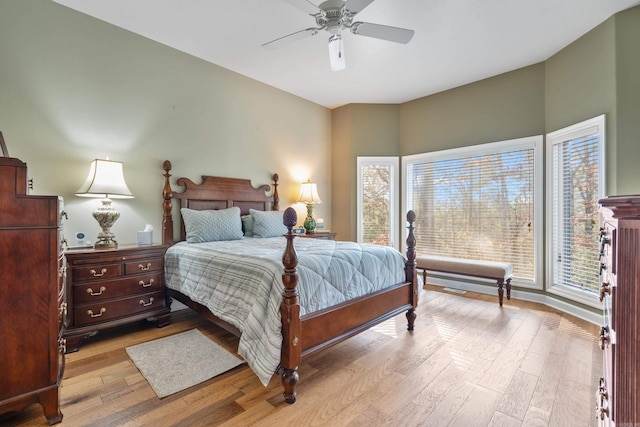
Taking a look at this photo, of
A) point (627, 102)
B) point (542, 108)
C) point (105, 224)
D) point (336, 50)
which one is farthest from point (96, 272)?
point (542, 108)

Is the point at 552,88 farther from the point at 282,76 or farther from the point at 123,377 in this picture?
the point at 123,377

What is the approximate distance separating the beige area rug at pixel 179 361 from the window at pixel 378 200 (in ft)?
10.6

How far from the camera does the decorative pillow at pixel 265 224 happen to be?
3.76 m

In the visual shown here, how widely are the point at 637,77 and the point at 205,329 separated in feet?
15.3

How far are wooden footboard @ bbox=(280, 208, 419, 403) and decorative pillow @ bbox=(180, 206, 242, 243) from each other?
69.3 inches

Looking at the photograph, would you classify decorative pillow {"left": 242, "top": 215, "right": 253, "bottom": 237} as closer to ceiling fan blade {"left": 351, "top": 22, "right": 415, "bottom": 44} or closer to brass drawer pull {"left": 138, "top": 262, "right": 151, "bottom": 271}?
brass drawer pull {"left": 138, "top": 262, "right": 151, "bottom": 271}

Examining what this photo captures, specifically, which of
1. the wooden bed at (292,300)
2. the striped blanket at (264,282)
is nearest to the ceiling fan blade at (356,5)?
the wooden bed at (292,300)

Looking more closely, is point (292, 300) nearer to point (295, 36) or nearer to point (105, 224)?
point (105, 224)

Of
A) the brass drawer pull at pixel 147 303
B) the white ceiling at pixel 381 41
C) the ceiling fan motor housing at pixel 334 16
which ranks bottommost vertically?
the brass drawer pull at pixel 147 303

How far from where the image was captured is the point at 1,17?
7.93 feet

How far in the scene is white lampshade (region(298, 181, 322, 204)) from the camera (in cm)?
462

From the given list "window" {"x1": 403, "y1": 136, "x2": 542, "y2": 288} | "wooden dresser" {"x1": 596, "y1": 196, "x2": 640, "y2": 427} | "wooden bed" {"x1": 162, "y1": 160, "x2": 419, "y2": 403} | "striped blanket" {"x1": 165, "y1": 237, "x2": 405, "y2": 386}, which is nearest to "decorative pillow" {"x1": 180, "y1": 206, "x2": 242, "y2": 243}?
"wooden bed" {"x1": 162, "y1": 160, "x2": 419, "y2": 403}

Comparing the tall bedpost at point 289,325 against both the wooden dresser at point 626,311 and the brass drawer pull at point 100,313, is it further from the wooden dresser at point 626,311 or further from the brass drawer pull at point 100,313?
the brass drawer pull at point 100,313

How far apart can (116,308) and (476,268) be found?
3899 mm
